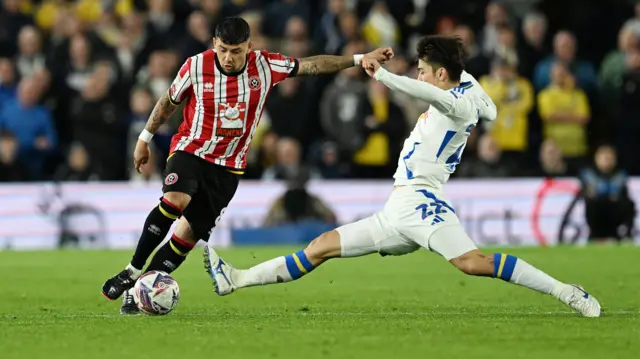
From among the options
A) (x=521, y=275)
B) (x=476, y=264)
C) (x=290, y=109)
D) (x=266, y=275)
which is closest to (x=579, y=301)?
(x=521, y=275)

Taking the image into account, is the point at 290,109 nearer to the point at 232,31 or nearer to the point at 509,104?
the point at 509,104

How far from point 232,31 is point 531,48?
10614 mm

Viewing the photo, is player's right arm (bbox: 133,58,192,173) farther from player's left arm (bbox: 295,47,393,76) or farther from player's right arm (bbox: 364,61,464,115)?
player's right arm (bbox: 364,61,464,115)

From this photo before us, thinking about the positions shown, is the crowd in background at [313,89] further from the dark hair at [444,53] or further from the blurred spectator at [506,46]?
the dark hair at [444,53]

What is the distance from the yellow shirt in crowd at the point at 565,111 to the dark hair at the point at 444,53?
9.62 metres

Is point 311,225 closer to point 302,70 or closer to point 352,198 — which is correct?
point 352,198

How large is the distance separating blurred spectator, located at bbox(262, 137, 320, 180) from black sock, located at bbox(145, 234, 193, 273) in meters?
7.55

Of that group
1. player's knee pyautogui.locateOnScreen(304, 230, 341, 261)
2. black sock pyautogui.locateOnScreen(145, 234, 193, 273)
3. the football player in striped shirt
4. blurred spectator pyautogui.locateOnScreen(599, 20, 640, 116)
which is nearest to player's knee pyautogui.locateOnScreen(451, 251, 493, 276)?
player's knee pyautogui.locateOnScreen(304, 230, 341, 261)

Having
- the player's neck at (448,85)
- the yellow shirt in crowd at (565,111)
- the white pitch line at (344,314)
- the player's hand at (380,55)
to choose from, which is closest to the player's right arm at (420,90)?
the player's neck at (448,85)

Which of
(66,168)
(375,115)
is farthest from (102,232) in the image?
(375,115)

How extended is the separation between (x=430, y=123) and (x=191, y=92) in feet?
6.31

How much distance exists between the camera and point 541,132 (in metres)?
18.3

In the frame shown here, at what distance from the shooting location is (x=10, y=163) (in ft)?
56.7

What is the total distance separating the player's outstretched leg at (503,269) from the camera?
8.39m
